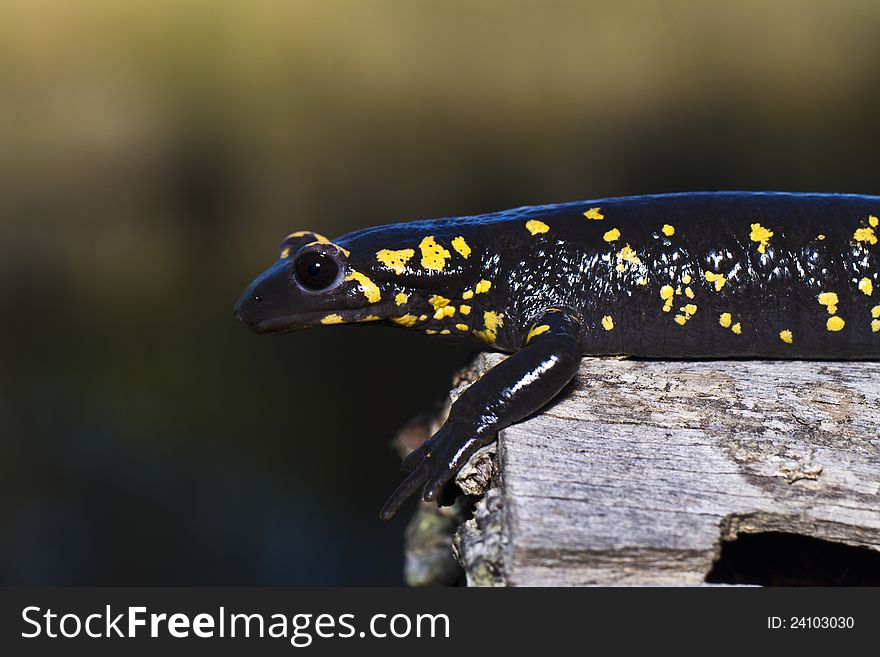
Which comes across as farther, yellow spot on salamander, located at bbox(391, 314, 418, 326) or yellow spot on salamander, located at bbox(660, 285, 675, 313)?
yellow spot on salamander, located at bbox(391, 314, 418, 326)

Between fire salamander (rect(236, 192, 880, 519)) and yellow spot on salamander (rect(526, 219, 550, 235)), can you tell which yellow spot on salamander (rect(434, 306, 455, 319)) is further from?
yellow spot on salamander (rect(526, 219, 550, 235))

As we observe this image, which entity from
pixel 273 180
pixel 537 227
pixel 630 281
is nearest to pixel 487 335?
pixel 537 227

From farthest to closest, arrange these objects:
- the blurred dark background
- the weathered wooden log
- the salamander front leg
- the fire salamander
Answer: the blurred dark background, the fire salamander, the salamander front leg, the weathered wooden log

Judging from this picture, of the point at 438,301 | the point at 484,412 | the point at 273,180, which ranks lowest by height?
the point at 484,412

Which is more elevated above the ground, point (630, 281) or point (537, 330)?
point (630, 281)

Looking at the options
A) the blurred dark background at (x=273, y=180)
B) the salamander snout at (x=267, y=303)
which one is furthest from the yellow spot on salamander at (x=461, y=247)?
the blurred dark background at (x=273, y=180)

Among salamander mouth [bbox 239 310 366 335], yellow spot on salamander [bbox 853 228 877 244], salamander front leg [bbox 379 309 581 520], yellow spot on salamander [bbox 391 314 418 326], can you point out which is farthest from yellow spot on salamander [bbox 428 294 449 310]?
yellow spot on salamander [bbox 853 228 877 244]

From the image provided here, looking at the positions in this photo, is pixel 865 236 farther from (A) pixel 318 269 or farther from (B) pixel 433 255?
(A) pixel 318 269

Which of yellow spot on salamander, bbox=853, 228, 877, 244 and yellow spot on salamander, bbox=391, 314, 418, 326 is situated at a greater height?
yellow spot on salamander, bbox=853, 228, 877, 244
